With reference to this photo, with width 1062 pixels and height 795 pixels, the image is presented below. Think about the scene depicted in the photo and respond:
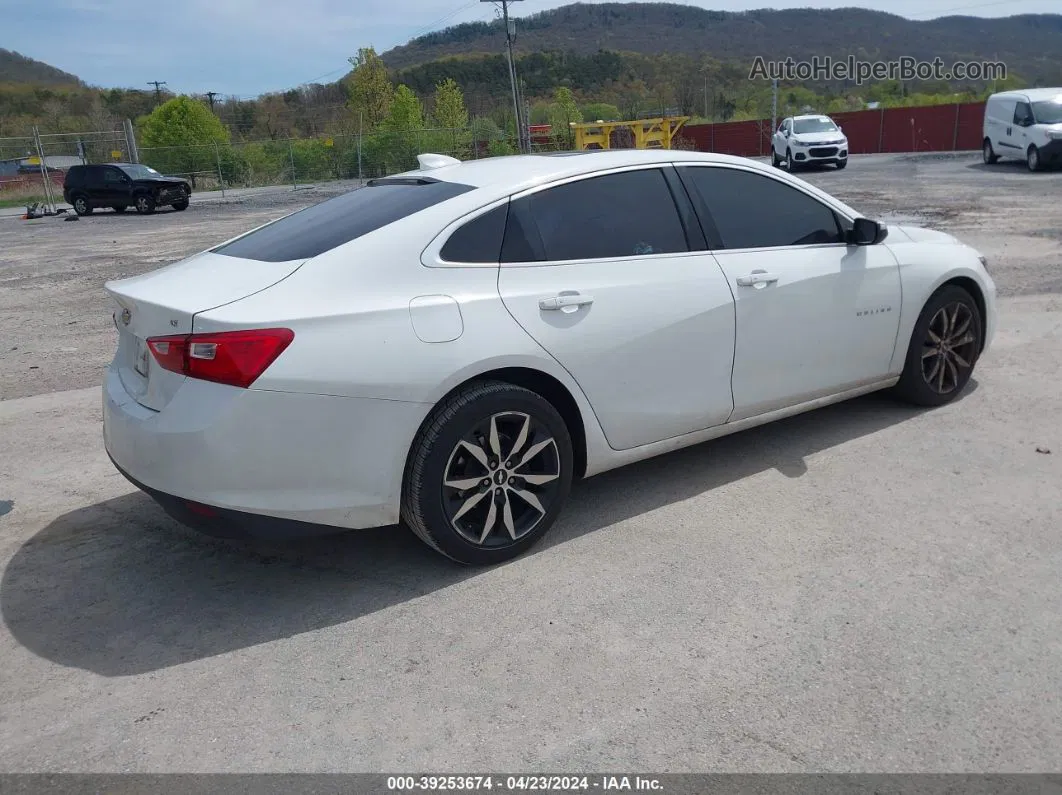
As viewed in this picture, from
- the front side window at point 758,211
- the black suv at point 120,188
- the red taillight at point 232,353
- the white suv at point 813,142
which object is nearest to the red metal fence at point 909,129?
the white suv at point 813,142

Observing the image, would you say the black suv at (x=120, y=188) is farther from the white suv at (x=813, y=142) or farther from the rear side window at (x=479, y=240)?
the rear side window at (x=479, y=240)

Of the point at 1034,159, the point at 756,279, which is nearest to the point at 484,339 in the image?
the point at 756,279

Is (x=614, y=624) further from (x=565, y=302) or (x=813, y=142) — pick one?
(x=813, y=142)

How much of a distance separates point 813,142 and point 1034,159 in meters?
7.11

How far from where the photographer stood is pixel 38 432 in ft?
18.8

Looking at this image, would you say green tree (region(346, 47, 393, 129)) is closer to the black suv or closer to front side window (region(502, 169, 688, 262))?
the black suv

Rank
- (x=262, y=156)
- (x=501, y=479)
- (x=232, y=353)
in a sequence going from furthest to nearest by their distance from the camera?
1. (x=262, y=156)
2. (x=501, y=479)
3. (x=232, y=353)

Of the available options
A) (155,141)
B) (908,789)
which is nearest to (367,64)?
(155,141)

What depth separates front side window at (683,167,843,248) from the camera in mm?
4406

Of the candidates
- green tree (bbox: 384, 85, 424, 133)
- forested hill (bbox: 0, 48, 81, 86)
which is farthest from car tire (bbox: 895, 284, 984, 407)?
forested hill (bbox: 0, 48, 81, 86)

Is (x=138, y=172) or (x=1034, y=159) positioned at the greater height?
(x=138, y=172)

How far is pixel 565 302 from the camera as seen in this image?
148 inches

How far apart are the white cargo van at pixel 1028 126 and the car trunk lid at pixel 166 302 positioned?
77.1 feet

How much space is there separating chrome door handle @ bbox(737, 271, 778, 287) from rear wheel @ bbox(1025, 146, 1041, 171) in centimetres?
2194
